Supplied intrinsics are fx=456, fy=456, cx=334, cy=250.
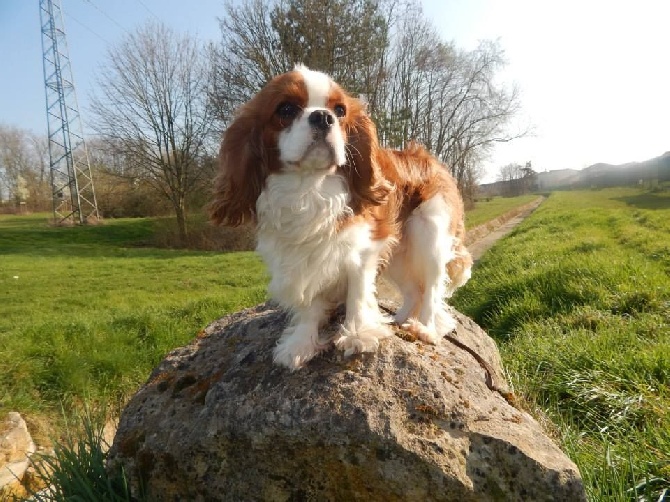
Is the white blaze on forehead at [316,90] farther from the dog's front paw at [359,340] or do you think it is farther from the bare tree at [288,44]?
the bare tree at [288,44]

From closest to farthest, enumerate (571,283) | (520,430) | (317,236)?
1. (520,430)
2. (317,236)
3. (571,283)

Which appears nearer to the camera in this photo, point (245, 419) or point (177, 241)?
point (245, 419)

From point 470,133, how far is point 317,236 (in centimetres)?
2859

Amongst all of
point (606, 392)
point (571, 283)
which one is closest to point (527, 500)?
point (606, 392)

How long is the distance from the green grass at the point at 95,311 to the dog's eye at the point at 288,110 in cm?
281

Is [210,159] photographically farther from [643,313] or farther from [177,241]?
[643,313]

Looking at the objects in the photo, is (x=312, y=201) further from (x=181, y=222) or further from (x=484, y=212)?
(x=484, y=212)

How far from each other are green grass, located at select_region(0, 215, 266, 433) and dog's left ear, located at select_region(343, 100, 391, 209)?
9.11ft

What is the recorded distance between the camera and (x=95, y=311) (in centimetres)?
884

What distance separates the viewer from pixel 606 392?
3.65 metres

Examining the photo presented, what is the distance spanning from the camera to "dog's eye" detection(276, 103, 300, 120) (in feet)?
7.68

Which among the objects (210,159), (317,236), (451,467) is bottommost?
(451,467)

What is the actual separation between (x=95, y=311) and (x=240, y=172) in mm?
7726

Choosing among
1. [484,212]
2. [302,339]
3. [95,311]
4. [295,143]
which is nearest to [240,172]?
[295,143]
